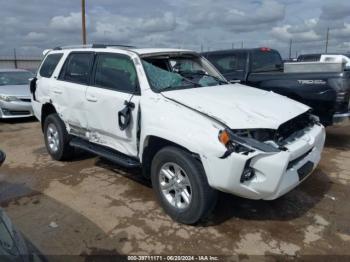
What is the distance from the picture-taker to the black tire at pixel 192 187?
3541 millimetres

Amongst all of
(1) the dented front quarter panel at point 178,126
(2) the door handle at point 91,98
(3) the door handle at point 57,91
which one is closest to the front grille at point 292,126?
(1) the dented front quarter panel at point 178,126

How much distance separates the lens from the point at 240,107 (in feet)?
12.6

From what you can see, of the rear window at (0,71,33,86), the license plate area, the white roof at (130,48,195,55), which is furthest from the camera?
the rear window at (0,71,33,86)

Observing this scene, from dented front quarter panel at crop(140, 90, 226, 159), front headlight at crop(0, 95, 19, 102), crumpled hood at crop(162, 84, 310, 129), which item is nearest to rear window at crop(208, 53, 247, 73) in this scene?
crumpled hood at crop(162, 84, 310, 129)

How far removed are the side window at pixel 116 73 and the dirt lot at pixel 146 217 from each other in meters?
1.39

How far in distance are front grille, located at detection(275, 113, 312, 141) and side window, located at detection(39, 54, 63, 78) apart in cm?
389

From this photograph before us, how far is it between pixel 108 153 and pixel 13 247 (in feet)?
9.62

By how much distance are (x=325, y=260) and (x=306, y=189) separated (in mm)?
1722

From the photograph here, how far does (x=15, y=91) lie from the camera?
10.5 m

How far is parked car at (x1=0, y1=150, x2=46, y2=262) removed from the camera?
191 cm

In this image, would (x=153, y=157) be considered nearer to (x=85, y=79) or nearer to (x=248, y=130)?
(x=248, y=130)

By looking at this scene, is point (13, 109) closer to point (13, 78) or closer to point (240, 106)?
point (13, 78)

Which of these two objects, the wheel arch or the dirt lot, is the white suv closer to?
the wheel arch

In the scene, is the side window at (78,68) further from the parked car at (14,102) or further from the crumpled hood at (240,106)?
the parked car at (14,102)
